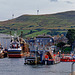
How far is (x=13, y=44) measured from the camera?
592 ft

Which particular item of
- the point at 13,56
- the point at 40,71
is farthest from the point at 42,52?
the point at 13,56

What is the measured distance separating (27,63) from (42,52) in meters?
5.61

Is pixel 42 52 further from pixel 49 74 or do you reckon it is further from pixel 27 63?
pixel 49 74

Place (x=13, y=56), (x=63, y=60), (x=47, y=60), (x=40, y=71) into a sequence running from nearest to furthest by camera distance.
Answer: (x=40, y=71) → (x=47, y=60) → (x=63, y=60) → (x=13, y=56)

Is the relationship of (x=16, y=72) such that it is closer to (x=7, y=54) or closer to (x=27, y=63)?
(x=27, y=63)

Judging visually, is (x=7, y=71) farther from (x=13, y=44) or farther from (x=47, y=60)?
(x=13, y=44)

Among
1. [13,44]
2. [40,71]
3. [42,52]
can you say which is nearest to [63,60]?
[42,52]

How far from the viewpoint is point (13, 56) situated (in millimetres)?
173750

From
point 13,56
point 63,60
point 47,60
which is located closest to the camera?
point 47,60

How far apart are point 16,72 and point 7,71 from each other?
12.1 ft

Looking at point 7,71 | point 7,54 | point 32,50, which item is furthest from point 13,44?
point 7,71

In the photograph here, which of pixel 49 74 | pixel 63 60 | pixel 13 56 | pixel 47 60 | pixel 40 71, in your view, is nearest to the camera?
pixel 49 74

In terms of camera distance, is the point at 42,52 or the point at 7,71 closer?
the point at 7,71

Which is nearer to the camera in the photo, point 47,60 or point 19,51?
point 47,60
